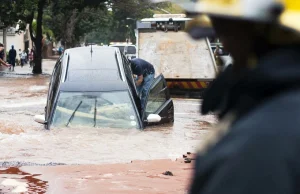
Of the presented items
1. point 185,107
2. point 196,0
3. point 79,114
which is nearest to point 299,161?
point 196,0

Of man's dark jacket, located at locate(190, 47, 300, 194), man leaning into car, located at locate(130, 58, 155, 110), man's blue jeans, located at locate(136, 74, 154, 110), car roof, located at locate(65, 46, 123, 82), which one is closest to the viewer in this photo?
man's dark jacket, located at locate(190, 47, 300, 194)

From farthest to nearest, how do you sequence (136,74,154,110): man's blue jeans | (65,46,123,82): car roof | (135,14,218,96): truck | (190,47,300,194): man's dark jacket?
(135,14,218,96): truck → (136,74,154,110): man's blue jeans → (65,46,123,82): car roof → (190,47,300,194): man's dark jacket

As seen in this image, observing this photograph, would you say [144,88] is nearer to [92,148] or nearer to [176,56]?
[92,148]

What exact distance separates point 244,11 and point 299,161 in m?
0.36

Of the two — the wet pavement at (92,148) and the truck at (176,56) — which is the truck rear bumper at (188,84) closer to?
the truck at (176,56)

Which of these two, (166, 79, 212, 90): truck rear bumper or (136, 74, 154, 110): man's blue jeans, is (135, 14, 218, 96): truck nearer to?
(166, 79, 212, 90): truck rear bumper

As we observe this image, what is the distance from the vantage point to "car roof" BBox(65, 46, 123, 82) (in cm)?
1162

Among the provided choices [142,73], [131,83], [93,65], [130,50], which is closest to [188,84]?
[142,73]

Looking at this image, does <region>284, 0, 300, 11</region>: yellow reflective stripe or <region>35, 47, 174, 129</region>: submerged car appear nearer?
<region>284, 0, 300, 11</region>: yellow reflective stripe

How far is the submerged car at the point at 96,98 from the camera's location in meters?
10.8

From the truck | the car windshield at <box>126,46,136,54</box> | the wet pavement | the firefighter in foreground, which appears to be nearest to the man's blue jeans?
the wet pavement

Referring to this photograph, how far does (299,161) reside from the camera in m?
1.42

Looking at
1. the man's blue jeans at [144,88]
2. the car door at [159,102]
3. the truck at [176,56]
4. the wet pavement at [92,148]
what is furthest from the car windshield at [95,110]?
the truck at [176,56]

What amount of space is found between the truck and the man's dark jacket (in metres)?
18.5
